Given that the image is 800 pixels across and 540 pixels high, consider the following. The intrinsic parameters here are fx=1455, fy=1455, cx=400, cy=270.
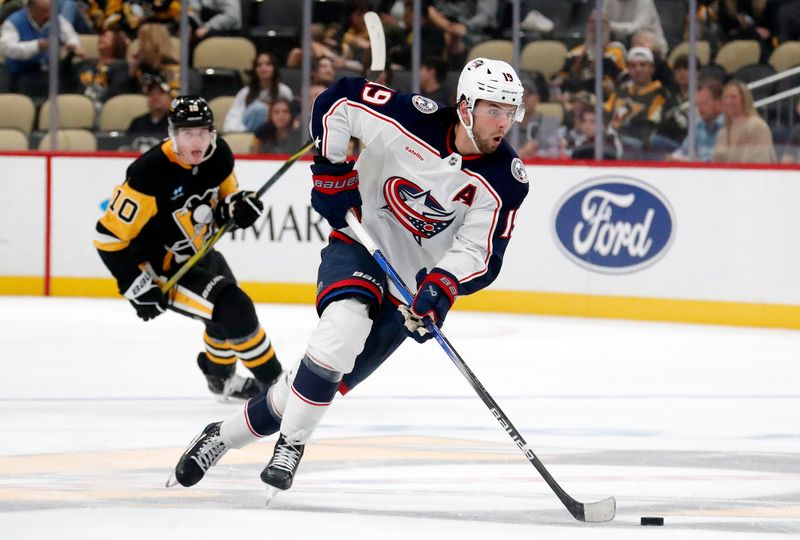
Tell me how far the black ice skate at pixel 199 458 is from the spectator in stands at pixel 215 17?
5223 millimetres

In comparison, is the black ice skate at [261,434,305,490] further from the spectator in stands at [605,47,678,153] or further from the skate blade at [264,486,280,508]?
the spectator in stands at [605,47,678,153]

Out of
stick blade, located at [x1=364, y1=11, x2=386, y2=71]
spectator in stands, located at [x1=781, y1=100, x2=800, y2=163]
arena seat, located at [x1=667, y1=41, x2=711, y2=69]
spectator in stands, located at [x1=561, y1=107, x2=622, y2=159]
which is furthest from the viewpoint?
spectator in stands, located at [x1=561, y1=107, x2=622, y2=159]

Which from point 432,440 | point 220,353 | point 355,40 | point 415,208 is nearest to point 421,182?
point 415,208

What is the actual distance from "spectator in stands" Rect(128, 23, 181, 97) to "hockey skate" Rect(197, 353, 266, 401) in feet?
11.6

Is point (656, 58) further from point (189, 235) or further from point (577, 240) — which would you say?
point (189, 235)

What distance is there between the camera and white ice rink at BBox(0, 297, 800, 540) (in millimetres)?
3275

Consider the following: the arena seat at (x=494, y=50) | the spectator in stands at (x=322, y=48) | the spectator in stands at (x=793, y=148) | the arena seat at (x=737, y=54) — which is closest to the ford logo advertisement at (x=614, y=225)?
the spectator in stands at (x=793, y=148)

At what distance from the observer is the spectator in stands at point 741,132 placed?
7703 millimetres

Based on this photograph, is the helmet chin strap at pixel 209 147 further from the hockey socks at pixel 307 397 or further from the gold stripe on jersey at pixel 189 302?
the hockey socks at pixel 307 397

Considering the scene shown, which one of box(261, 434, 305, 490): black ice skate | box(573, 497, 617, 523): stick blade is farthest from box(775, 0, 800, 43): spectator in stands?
box(261, 434, 305, 490): black ice skate

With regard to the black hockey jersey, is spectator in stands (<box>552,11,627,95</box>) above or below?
above

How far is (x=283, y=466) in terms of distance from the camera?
3.38 m

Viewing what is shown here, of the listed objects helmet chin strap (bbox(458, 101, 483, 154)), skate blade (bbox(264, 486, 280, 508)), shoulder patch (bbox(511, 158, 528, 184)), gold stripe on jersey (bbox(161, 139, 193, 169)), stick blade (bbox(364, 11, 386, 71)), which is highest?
stick blade (bbox(364, 11, 386, 71))

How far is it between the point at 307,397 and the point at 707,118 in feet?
16.3
